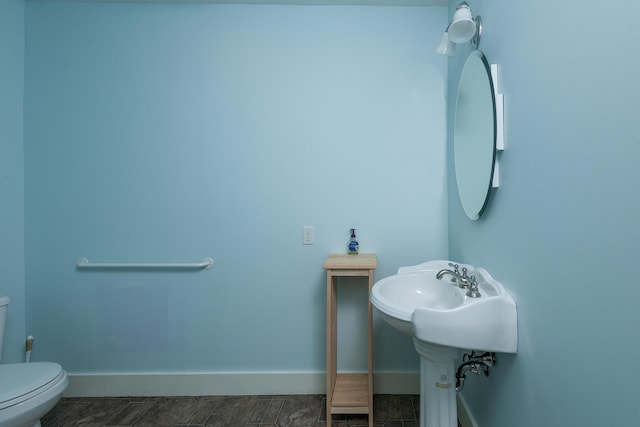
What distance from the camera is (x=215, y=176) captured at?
1810 mm

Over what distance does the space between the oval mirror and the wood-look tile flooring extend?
1197 millimetres

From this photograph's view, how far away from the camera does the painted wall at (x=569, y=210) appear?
1.98 ft

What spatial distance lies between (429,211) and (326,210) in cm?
64

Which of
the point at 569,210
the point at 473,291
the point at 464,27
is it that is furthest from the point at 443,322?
the point at 464,27

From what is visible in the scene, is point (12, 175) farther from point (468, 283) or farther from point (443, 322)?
point (468, 283)

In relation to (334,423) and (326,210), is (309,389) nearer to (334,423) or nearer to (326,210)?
(334,423)

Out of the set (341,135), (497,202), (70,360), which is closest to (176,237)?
(70,360)

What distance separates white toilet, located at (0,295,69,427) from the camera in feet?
3.73

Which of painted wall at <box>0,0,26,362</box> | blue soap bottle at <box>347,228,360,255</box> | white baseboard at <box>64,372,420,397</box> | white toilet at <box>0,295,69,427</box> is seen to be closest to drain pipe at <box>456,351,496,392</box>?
blue soap bottle at <box>347,228,360,255</box>

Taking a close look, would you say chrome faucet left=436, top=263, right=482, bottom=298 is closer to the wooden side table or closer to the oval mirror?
the oval mirror

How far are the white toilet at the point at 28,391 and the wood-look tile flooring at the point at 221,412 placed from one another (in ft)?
1.38

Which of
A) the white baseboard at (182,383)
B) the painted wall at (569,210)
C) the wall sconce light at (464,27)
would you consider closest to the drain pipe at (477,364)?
the painted wall at (569,210)

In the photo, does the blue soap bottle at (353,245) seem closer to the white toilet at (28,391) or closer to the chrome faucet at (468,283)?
the chrome faucet at (468,283)

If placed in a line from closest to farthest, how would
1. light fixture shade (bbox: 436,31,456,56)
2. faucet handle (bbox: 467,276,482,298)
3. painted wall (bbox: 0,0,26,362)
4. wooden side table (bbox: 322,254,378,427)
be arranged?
faucet handle (bbox: 467,276,482,298) < light fixture shade (bbox: 436,31,456,56) < wooden side table (bbox: 322,254,378,427) < painted wall (bbox: 0,0,26,362)
